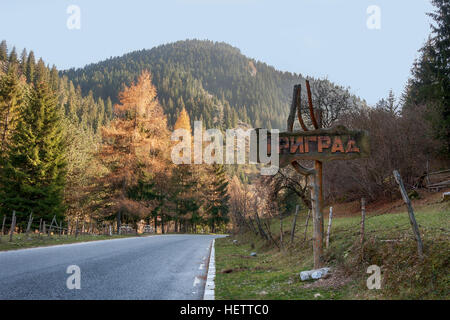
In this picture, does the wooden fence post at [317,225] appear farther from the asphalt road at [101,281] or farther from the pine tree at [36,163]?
the pine tree at [36,163]

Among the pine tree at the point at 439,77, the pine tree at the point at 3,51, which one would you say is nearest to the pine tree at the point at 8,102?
the pine tree at the point at 439,77

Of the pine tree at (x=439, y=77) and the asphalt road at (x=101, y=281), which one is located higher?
the pine tree at (x=439, y=77)

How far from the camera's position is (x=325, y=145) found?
27.3 feet

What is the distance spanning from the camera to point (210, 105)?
172 metres

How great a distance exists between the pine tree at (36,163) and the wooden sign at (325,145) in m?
29.9

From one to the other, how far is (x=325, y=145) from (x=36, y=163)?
32085 millimetres

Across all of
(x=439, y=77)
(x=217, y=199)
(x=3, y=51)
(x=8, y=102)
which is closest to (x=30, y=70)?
(x=3, y=51)

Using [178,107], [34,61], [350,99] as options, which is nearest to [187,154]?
[350,99]

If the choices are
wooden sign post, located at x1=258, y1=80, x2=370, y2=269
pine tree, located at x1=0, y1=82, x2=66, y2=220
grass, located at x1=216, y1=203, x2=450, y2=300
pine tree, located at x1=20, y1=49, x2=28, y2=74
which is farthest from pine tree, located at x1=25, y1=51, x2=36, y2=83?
grass, located at x1=216, y1=203, x2=450, y2=300

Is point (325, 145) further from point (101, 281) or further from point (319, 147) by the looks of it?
point (101, 281)

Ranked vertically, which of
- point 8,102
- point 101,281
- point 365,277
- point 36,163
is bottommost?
point 101,281

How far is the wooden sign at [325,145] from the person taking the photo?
8312 mm

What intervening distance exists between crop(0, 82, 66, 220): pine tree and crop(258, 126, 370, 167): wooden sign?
2992 centimetres

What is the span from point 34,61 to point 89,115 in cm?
3336
